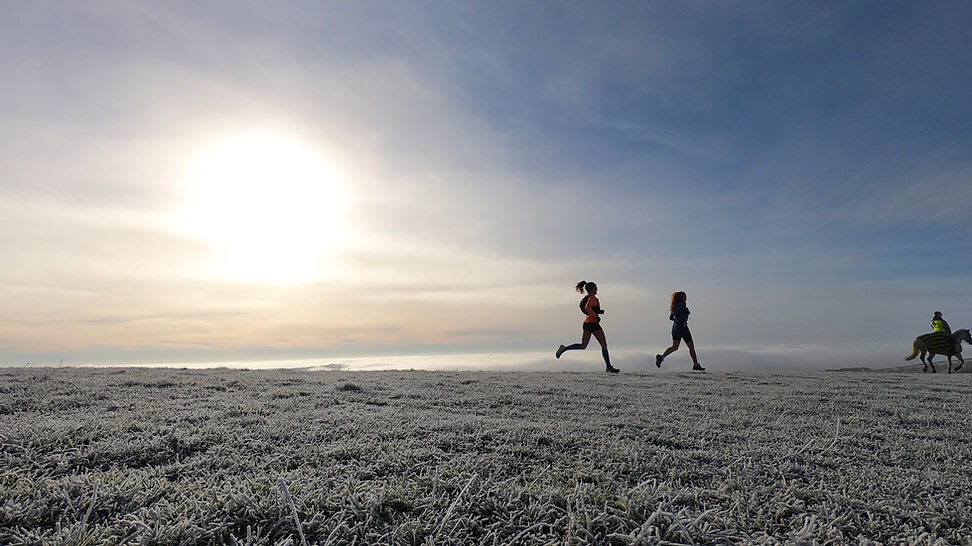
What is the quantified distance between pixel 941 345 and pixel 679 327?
9.42 metres

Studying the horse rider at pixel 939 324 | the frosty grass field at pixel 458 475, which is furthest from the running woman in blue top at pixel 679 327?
the horse rider at pixel 939 324

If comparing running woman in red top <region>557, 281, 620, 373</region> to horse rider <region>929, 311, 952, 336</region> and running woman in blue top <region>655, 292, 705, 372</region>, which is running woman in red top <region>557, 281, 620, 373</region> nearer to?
running woman in blue top <region>655, 292, 705, 372</region>

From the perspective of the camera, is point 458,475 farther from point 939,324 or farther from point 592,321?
point 939,324

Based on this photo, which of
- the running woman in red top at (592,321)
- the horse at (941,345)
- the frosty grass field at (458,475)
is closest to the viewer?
the frosty grass field at (458,475)

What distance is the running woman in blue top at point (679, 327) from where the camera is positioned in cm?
1324

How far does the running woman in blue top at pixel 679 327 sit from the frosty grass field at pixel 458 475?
796 cm

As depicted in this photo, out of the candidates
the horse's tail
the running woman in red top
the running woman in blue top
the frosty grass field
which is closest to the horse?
the horse's tail

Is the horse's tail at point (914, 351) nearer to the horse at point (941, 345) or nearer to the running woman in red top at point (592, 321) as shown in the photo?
the horse at point (941, 345)

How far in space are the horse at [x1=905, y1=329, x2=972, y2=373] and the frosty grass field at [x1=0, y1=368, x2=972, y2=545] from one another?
14.0m

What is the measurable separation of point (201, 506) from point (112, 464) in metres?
1.21

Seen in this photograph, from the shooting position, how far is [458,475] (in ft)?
8.60

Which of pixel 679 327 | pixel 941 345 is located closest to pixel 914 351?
pixel 941 345

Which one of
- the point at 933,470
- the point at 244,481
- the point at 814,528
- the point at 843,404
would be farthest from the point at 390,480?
the point at 843,404

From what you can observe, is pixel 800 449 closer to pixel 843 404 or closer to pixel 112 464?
pixel 843 404
